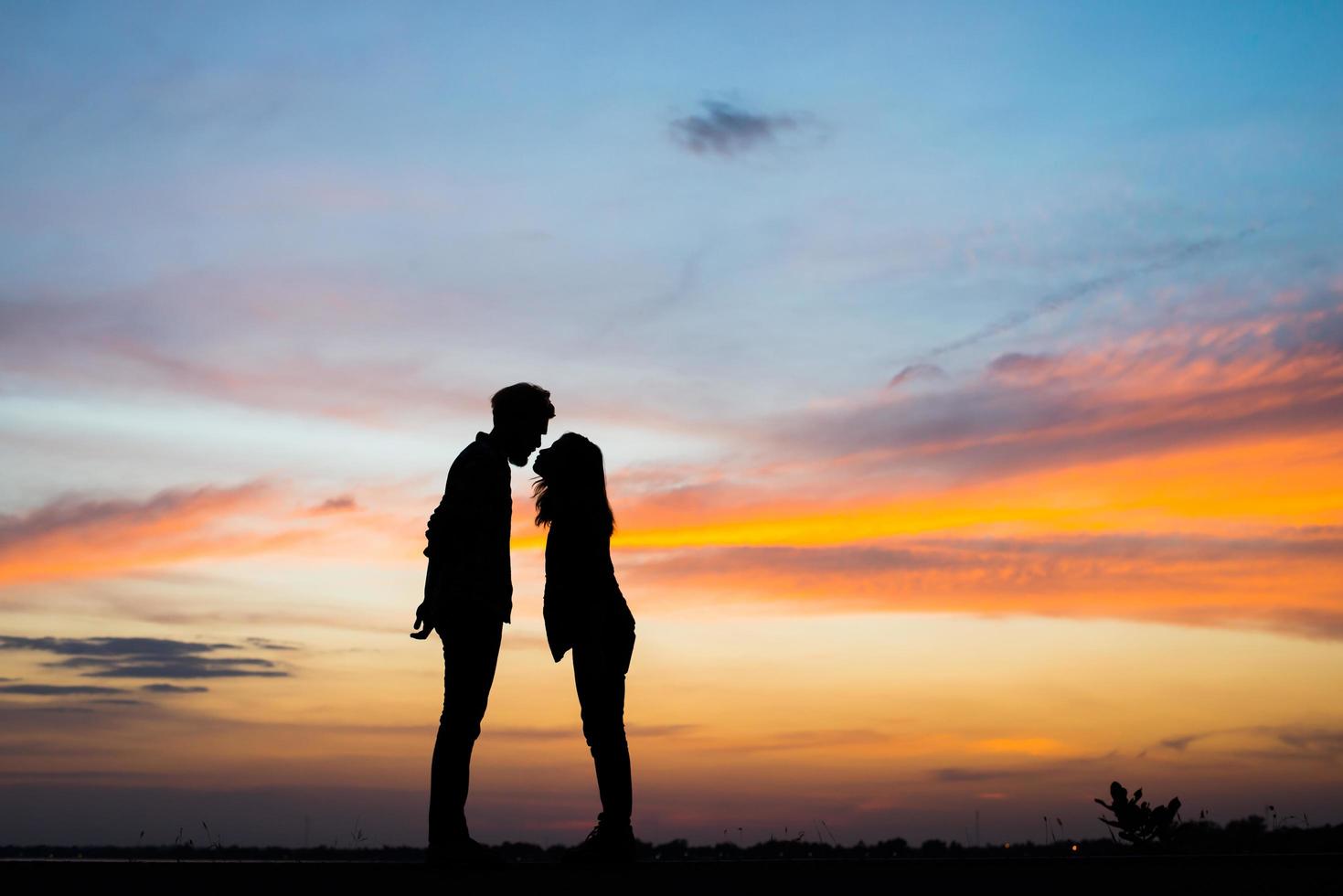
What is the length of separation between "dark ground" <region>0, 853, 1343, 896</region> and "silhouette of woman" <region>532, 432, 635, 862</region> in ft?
3.61

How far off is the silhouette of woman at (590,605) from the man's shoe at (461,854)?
0.91 meters

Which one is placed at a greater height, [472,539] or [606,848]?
[472,539]

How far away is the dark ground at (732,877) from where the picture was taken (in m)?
5.33

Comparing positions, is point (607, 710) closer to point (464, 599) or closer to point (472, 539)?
point (464, 599)

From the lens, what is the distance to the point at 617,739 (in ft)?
27.5

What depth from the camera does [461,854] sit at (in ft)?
24.5

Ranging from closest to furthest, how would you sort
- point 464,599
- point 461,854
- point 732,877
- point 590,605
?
1. point 732,877
2. point 461,854
3. point 464,599
4. point 590,605

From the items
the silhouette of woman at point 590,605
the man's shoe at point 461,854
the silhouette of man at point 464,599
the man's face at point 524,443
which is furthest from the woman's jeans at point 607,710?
the man's face at point 524,443

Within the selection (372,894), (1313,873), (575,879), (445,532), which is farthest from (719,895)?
(445,532)

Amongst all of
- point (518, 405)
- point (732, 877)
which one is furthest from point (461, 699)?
point (732, 877)

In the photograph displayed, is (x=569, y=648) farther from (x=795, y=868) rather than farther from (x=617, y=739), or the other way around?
(x=795, y=868)

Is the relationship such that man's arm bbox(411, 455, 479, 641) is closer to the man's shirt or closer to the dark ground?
the man's shirt

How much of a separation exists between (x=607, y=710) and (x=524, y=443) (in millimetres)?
1839

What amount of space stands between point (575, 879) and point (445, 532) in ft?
9.36
